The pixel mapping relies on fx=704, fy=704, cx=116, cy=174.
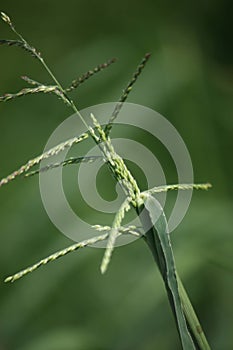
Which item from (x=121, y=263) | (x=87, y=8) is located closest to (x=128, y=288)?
(x=121, y=263)

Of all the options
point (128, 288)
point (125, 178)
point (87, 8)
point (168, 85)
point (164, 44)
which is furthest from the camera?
point (87, 8)

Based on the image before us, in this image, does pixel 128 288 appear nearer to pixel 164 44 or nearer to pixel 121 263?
pixel 121 263

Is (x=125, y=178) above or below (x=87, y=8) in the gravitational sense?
below

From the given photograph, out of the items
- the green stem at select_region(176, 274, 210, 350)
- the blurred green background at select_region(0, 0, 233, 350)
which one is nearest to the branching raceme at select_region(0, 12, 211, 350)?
the green stem at select_region(176, 274, 210, 350)

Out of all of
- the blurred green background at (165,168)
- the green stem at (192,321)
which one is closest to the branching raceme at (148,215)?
the green stem at (192,321)

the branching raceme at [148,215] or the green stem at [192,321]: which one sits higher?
the branching raceme at [148,215]

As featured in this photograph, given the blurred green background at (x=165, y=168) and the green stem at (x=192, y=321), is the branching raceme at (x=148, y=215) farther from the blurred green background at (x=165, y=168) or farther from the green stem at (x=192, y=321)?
the blurred green background at (x=165, y=168)

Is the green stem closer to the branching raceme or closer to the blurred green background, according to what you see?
the branching raceme

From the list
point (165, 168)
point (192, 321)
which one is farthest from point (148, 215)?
point (165, 168)
